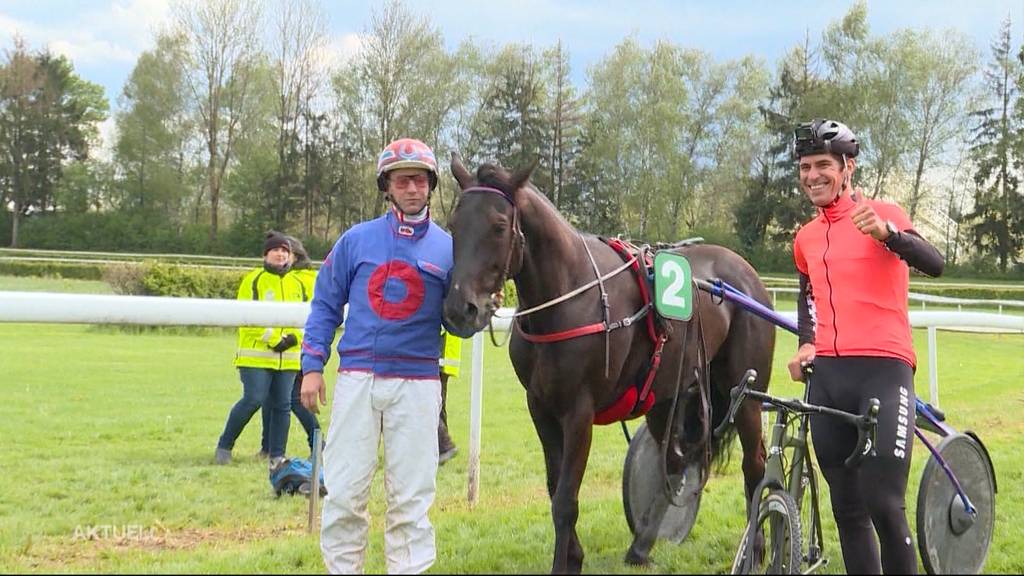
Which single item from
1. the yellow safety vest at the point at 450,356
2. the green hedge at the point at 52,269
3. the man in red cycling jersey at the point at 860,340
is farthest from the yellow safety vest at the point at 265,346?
the green hedge at the point at 52,269

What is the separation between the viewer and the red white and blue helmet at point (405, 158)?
3.25 m

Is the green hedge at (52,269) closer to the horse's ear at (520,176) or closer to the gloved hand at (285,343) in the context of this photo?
the gloved hand at (285,343)

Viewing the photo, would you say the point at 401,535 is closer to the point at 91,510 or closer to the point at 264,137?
the point at 91,510

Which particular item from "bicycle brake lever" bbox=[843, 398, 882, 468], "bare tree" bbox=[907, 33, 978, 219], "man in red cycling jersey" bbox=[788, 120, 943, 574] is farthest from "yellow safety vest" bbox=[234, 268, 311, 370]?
"bare tree" bbox=[907, 33, 978, 219]

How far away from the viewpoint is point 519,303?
12.3ft

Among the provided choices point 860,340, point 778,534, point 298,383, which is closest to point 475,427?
point 298,383

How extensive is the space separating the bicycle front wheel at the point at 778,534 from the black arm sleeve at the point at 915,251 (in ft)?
3.03

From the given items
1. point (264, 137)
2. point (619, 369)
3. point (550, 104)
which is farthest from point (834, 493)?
point (264, 137)

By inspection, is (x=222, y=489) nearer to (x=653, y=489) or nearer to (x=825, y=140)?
(x=653, y=489)

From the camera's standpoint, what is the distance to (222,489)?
595cm

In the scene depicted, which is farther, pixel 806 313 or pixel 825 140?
pixel 806 313

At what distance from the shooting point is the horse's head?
122 inches

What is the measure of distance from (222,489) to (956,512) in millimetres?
4499

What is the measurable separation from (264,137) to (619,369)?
45.9 m
